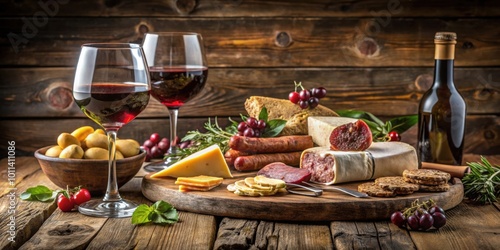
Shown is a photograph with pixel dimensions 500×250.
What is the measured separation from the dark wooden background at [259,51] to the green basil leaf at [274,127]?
0.70 metres

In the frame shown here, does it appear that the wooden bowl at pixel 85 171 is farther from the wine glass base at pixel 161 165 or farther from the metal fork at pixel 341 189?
the metal fork at pixel 341 189

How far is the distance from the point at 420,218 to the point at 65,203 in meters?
0.98

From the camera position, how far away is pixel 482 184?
2.22 m

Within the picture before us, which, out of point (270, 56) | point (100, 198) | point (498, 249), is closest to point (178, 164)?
point (100, 198)

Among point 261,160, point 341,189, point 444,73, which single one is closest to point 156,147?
point 261,160

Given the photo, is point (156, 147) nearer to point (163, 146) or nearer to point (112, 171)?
point (163, 146)

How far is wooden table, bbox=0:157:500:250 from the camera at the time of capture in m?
1.69

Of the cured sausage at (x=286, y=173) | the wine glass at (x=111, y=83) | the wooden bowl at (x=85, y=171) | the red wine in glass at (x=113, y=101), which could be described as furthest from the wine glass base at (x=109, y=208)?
the cured sausage at (x=286, y=173)

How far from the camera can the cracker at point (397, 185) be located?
1.99 metres

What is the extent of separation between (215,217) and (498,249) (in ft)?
2.48

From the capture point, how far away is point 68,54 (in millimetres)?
3236

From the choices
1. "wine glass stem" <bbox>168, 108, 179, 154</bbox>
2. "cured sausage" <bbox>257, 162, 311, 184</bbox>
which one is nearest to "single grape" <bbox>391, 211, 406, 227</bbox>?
"cured sausage" <bbox>257, 162, 311, 184</bbox>

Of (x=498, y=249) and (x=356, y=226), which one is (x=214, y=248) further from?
(x=498, y=249)

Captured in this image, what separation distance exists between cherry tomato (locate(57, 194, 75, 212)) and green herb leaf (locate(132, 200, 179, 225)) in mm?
247
